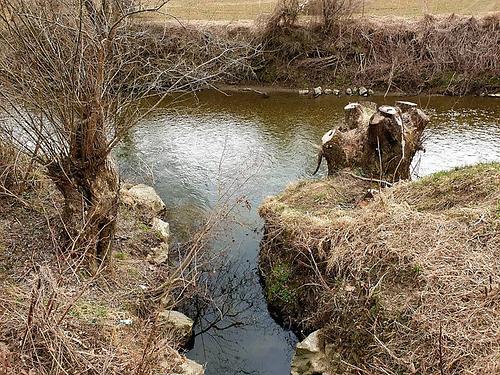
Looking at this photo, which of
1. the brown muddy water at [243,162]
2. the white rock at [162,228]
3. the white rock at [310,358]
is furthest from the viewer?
the white rock at [162,228]

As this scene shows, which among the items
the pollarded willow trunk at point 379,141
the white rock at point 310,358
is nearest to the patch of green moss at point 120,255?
the white rock at point 310,358

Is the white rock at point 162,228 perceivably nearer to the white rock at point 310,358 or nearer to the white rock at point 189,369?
the white rock at point 189,369

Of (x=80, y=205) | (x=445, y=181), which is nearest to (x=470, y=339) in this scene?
(x=445, y=181)

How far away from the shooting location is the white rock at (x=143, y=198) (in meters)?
10.7

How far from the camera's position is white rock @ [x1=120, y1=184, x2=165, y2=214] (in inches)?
420

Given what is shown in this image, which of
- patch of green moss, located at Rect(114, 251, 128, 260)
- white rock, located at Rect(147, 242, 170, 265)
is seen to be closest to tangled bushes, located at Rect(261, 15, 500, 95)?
white rock, located at Rect(147, 242, 170, 265)

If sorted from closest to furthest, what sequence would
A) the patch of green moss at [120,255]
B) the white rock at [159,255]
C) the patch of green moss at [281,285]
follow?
the patch of green moss at [281,285] < the patch of green moss at [120,255] < the white rock at [159,255]

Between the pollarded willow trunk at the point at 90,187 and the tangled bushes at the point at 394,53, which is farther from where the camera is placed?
the tangled bushes at the point at 394,53

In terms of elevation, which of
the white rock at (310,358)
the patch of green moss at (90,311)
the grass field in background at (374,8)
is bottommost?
the white rock at (310,358)

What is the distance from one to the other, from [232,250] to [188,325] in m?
2.72

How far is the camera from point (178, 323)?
7.54 metres

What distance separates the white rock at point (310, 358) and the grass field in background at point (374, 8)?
18638mm

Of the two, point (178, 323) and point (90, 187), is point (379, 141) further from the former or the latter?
point (90, 187)

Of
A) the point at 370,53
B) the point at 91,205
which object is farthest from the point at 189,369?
the point at 370,53
